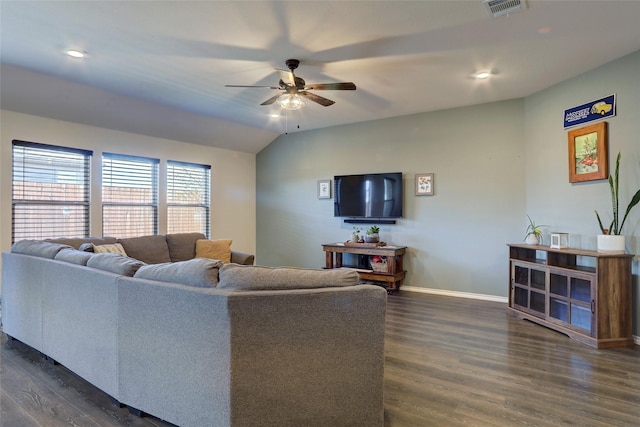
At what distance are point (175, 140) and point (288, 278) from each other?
16.1 feet

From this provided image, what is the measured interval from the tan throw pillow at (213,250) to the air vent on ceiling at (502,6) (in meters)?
4.18

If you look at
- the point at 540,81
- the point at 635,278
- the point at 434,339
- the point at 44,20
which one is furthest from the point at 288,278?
the point at 540,81

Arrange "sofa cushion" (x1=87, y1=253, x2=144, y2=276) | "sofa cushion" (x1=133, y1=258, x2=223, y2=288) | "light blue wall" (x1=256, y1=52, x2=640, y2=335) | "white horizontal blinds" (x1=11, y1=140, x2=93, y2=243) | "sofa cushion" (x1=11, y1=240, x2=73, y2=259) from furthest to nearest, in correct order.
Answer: "white horizontal blinds" (x1=11, y1=140, x2=93, y2=243) < "light blue wall" (x1=256, y1=52, x2=640, y2=335) < "sofa cushion" (x1=11, y1=240, x2=73, y2=259) < "sofa cushion" (x1=87, y1=253, x2=144, y2=276) < "sofa cushion" (x1=133, y1=258, x2=223, y2=288)

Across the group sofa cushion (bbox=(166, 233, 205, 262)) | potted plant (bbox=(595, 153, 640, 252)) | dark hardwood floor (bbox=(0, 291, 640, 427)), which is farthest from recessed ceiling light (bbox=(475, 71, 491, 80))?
sofa cushion (bbox=(166, 233, 205, 262))

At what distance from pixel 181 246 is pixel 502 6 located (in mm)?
4586

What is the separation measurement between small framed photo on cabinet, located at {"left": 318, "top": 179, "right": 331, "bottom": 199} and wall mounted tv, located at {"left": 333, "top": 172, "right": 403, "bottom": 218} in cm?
20

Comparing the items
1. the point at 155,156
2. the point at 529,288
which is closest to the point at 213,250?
the point at 155,156

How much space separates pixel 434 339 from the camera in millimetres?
3289

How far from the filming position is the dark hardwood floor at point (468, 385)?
2023 mm

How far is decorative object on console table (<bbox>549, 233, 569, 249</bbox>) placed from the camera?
3.65 meters

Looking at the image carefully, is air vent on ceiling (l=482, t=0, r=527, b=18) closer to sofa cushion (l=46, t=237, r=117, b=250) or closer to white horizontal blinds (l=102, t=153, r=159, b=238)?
sofa cushion (l=46, t=237, r=117, b=250)

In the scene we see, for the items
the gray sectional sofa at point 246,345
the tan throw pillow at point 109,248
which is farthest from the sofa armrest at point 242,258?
the gray sectional sofa at point 246,345

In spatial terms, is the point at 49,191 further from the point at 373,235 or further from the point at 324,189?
the point at 373,235

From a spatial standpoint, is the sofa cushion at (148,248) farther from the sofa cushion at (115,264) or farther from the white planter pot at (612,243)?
the white planter pot at (612,243)
